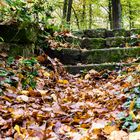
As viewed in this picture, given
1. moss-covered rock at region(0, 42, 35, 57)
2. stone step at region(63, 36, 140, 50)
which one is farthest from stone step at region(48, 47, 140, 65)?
moss-covered rock at region(0, 42, 35, 57)

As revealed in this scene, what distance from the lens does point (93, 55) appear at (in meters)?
5.94

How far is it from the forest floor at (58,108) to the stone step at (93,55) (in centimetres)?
108

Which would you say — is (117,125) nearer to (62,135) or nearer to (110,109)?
(62,135)

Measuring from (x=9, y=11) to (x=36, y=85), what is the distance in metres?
1.25

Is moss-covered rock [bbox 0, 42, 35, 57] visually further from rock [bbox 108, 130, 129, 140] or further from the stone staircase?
rock [bbox 108, 130, 129, 140]

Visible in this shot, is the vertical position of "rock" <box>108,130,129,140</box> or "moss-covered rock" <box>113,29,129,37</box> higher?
"moss-covered rock" <box>113,29,129,37</box>

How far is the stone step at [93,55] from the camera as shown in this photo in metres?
5.82

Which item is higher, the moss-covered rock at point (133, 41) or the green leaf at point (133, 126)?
the moss-covered rock at point (133, 41)

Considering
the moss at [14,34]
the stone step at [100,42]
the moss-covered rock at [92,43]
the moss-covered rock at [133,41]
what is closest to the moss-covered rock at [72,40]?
the stone step at [100,42]

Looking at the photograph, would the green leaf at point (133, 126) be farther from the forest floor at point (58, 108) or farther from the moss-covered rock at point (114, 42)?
the moss-covered rock at point (114, 42)

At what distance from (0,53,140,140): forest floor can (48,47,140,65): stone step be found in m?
1.08

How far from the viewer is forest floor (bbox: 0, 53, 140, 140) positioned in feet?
7.04

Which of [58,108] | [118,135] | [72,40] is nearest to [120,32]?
[72,40]

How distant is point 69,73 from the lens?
548cm
